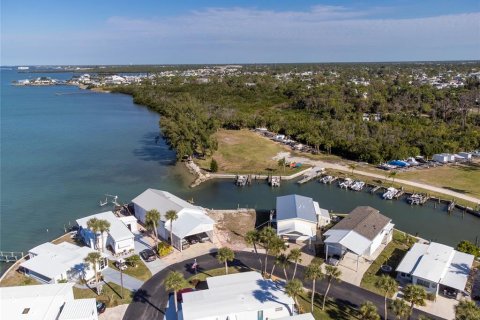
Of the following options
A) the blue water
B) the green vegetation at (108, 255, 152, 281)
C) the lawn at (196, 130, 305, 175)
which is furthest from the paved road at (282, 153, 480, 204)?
the green vegetation at (108, 255, 152, 281)

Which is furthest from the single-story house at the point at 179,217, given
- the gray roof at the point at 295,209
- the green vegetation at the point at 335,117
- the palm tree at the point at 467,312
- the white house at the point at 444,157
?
the white house at the point at 444,157

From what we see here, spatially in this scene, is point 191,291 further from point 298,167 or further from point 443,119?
point 443,119

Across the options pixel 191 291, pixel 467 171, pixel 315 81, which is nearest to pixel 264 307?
pixel 191 291

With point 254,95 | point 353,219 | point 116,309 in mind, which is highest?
point 254,95

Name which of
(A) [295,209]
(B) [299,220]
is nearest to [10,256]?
(B) [299,220]

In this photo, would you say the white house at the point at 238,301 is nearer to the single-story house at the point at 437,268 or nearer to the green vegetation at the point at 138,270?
the green vegetation at the point at 138,270

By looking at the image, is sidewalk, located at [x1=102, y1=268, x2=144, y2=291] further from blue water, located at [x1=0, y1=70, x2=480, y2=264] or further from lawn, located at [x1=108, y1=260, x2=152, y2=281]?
blue water, located at [x1=0, y1=70, x2=480, y2=264]
